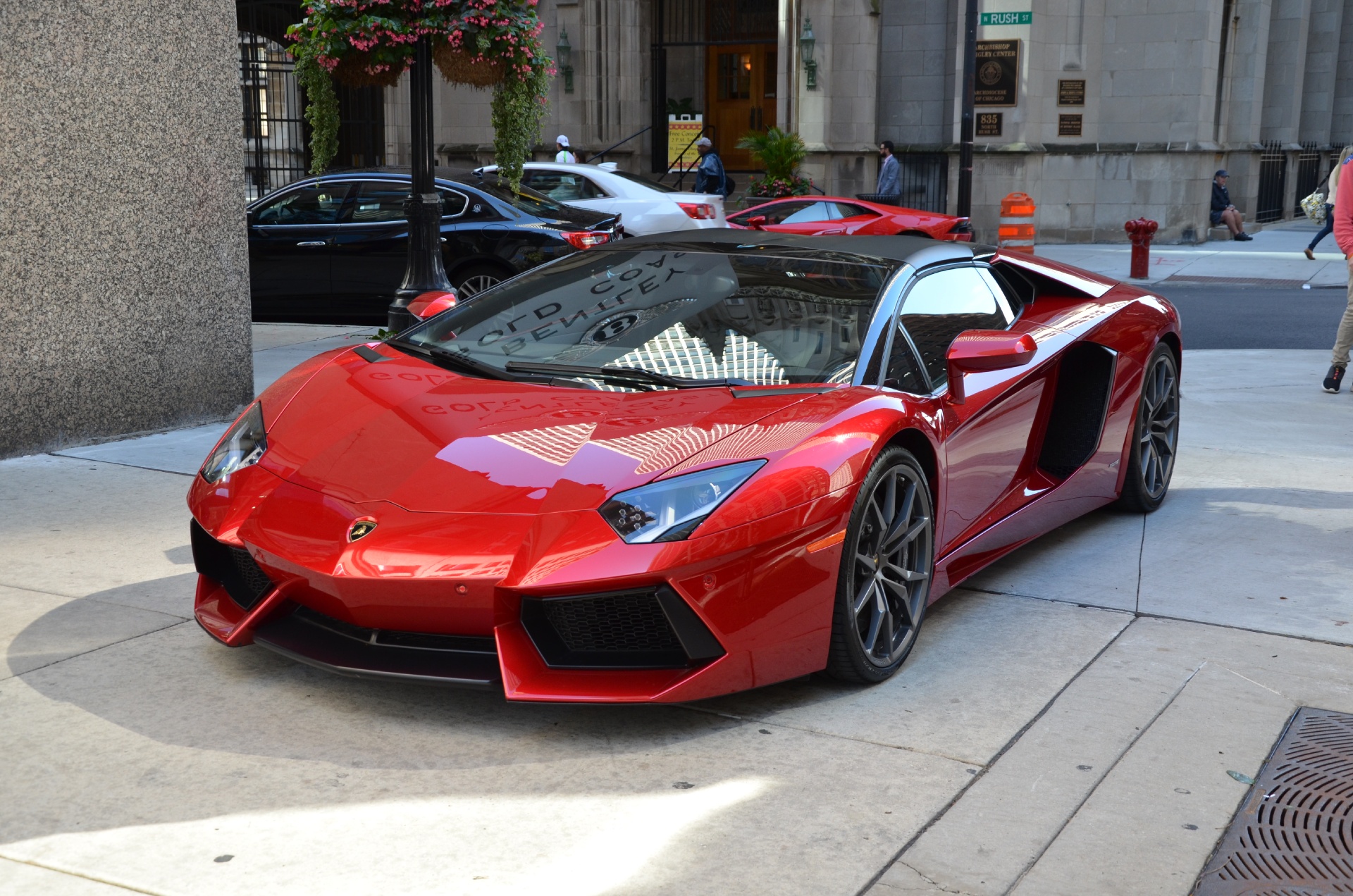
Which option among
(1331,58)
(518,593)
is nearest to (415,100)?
(518,593)

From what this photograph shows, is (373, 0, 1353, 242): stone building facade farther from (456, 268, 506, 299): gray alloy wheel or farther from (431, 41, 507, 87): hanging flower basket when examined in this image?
(431, 41, 507, 87): hanging flower basket

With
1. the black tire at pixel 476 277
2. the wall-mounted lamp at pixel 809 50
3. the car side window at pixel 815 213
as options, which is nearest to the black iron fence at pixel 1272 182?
the wall-mounted lamp at pixel 809 50

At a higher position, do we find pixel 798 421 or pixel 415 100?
pixel 415 100

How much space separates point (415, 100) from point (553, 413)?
246 inches

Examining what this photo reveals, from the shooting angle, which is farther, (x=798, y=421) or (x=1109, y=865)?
(x=798, y=421)

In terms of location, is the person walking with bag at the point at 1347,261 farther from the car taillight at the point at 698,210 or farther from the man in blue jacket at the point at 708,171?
the man in blue jacket at the point at 708,171

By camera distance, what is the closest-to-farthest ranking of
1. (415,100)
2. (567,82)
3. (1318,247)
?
(415,100) < (1318,247) < (567,82)

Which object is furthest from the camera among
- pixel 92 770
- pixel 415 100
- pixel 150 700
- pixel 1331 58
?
pixel 1331 58

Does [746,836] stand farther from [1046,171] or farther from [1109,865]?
[1046,171]

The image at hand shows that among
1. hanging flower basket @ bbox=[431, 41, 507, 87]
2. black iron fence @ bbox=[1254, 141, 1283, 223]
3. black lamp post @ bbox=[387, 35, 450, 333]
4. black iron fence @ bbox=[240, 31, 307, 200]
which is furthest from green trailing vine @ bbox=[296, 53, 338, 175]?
black iron fence @ bbox=[1254, 141, 1283, 223]

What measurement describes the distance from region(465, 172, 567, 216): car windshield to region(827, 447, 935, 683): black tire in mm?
8649

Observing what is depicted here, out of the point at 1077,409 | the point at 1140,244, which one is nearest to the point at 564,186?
the point at 1140,244

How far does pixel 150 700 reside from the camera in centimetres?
375

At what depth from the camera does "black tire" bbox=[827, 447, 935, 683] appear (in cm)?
381
